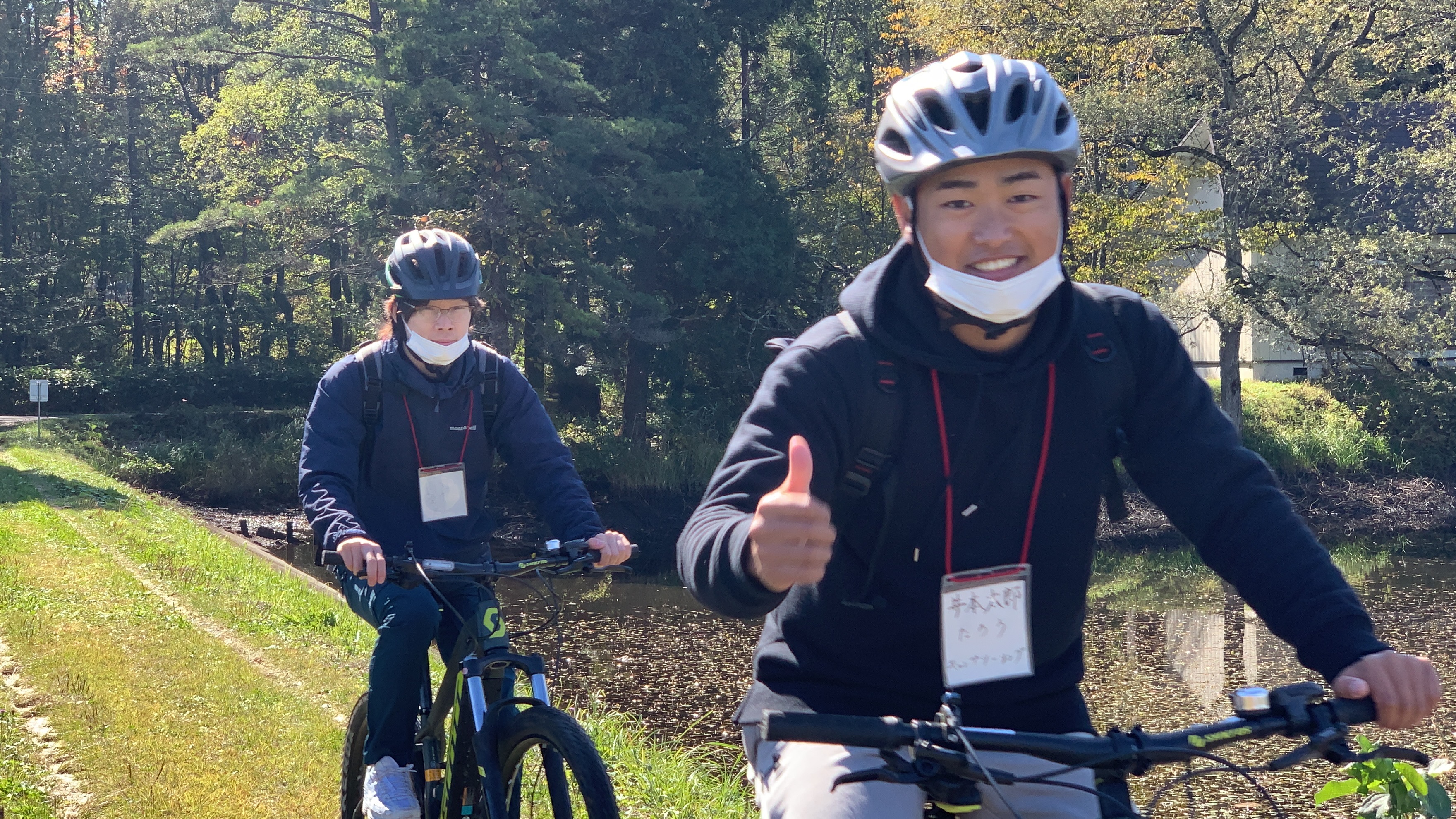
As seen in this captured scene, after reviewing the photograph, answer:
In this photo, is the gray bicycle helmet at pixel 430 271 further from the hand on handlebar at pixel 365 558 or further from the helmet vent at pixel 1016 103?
the helmet vent at pixel 1016 103

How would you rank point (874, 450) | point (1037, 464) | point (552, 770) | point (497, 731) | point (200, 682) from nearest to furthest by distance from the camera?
1. point (874, 450)
2. point (1037, 464)
3. point (552, 770)
4. point (497, 731)
5. point (200, 682)

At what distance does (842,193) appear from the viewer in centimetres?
3148

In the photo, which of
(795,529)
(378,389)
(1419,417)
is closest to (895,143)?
(795,529)

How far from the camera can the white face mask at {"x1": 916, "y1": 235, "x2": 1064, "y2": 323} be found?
2.33 m

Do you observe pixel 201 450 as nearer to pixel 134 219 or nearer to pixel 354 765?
pixel 134 219

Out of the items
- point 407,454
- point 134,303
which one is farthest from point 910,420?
point 134,303

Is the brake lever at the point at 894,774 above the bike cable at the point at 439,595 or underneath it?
above

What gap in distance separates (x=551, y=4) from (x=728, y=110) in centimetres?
567

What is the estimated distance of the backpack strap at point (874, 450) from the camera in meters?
2.27

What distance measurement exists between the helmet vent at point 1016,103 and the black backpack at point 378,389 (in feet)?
7.75

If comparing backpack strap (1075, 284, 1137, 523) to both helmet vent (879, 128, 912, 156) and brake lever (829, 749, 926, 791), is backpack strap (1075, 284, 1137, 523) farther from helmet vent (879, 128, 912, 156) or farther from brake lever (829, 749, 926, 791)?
brake lever (829, 749, 926, 791)

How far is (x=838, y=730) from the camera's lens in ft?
6.01

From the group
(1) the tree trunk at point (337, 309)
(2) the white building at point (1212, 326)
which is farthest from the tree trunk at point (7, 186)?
(2) the white building at point (1212, 326)

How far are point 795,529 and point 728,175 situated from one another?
2828 cm
